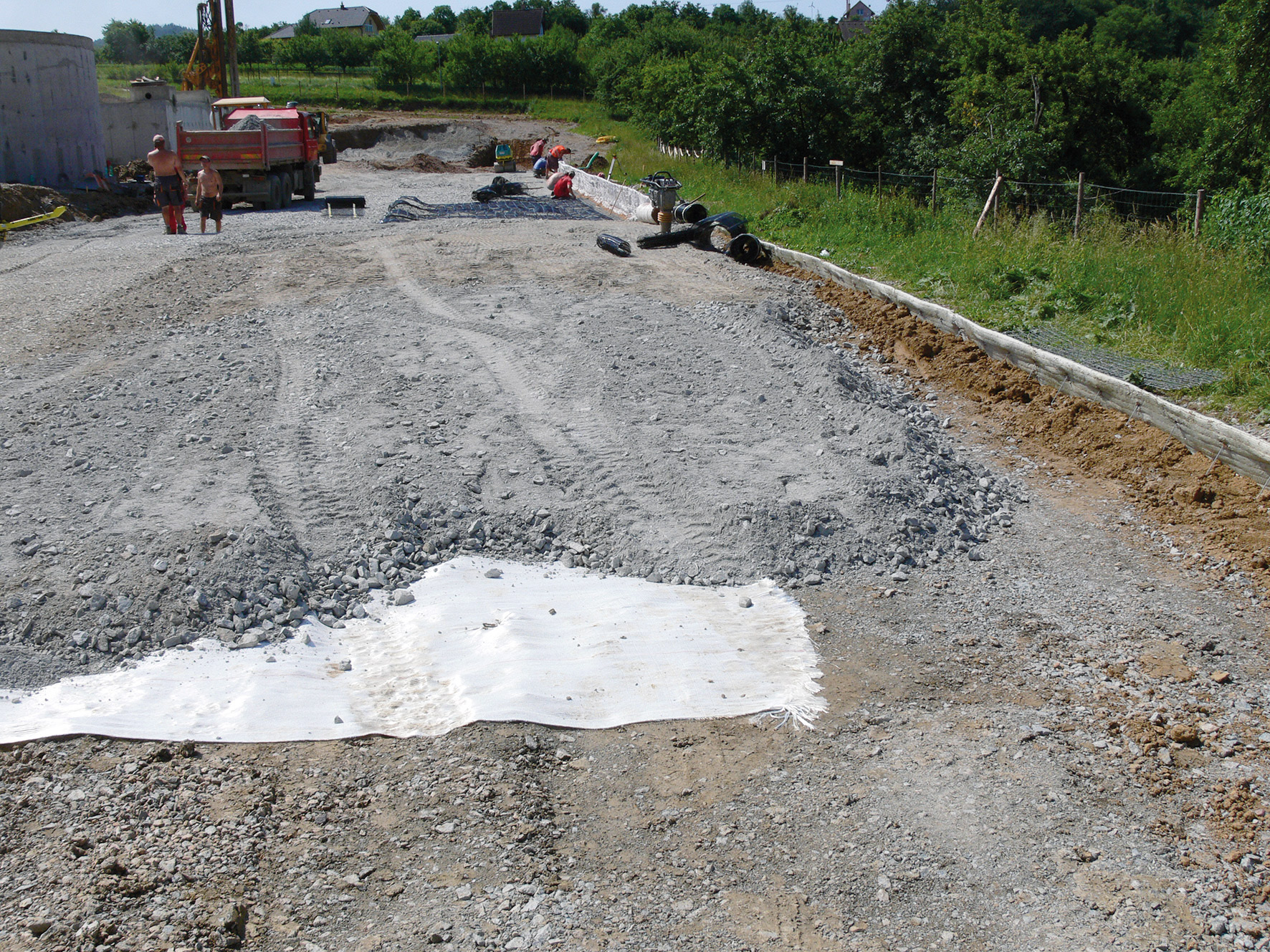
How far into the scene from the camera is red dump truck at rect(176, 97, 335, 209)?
21.7 m

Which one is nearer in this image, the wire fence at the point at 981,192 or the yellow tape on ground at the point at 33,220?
the wire fence at the point at 981,192

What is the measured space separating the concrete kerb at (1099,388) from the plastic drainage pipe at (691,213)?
4149 mm

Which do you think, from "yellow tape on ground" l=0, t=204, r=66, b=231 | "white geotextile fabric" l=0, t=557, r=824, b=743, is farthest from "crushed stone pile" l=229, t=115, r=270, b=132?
"white geotextile fabric" l=0, t=557, r=824, b=743

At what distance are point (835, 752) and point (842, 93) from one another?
1043 inches

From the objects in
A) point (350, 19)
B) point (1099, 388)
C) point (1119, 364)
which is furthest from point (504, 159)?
point (350, 19)

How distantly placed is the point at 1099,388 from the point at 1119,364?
1.96 feet

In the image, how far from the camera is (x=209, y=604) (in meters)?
5.38

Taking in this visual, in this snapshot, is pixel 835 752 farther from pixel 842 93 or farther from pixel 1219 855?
pixel 842 93

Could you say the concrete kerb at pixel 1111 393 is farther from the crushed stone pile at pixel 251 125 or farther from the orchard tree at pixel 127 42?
the orchard tree at pixel 127 42

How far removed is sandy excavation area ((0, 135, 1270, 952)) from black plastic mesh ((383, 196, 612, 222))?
406 inches

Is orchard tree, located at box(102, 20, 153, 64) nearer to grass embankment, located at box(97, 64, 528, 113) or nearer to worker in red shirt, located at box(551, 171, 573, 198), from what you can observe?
grass embankment, located at box(97, 64, 528, 113)

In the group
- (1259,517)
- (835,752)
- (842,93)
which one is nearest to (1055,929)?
(835,752)

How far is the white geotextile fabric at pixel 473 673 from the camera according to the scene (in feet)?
15.0

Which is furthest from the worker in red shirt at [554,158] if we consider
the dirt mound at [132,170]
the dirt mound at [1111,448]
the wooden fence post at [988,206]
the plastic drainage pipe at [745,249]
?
the dirt mound at [1111,448]
